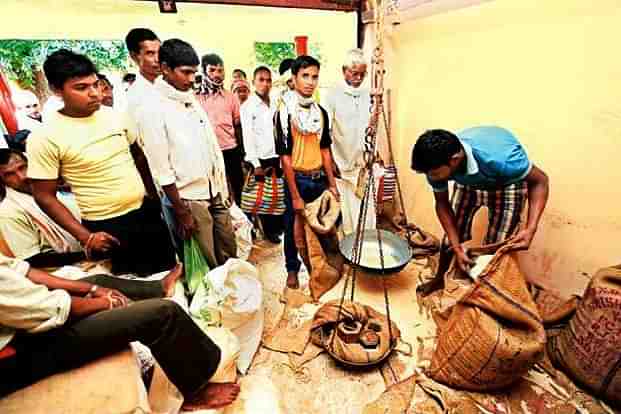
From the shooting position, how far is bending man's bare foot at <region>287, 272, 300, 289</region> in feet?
7.01

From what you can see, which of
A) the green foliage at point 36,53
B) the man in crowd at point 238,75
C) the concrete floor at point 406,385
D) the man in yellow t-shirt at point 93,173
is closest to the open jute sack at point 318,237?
the concrete floor at point 406,385

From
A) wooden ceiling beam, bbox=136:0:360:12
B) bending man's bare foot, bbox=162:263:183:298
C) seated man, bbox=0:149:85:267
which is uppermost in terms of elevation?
wooden ceiling beam, bbox=136:0:360:12

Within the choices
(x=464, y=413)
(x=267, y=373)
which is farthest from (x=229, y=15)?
(x=464, y=413)

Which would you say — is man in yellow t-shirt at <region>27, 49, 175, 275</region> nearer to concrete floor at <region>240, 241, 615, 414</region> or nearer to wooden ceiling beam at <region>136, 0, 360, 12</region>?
concrete floor at <region>240, 241, 615, 414</region>

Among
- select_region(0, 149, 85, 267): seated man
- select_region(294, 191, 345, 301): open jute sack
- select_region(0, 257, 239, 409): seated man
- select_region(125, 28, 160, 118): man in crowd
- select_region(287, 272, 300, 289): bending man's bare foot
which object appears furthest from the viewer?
select_region(287, 272, 300, 289): bending man's bare foot

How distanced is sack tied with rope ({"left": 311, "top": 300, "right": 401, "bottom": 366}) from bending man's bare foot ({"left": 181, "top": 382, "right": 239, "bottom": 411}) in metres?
0.48

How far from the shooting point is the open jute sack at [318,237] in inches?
76.3

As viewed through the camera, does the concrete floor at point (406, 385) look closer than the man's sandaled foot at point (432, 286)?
Yes

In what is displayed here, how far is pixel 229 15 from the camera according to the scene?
258cm

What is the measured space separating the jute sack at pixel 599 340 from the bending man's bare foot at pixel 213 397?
145 cm

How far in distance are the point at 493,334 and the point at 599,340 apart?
1.40 feet

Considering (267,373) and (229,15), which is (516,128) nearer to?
(267,373)

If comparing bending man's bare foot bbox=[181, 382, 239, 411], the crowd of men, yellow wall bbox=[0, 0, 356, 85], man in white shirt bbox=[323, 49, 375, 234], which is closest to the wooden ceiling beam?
yellow wall bbox=[0, 0, 356, 85]

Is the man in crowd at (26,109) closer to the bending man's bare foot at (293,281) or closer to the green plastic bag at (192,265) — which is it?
the green plastic bag at (192,265)
